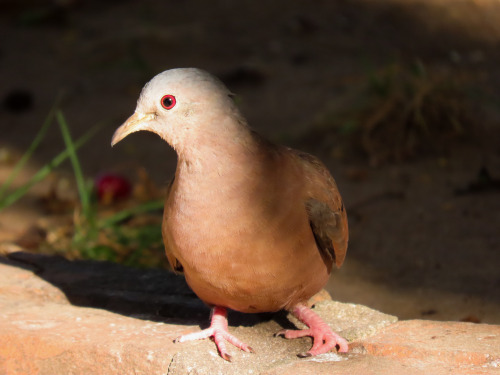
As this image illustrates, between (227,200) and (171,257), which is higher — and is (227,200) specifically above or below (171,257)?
above

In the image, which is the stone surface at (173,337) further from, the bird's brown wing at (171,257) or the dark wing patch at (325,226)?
the dark wing patch at (325,226)

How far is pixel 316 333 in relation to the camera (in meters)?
3.21

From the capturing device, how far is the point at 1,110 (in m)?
7.87

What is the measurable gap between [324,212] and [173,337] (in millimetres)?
875

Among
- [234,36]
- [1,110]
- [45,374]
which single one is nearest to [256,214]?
[45,374]

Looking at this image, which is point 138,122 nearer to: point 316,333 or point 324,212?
point 324,212

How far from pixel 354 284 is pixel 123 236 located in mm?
1649

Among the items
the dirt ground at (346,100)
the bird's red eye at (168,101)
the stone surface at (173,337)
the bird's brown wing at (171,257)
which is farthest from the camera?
the dirt ground at (346,100)

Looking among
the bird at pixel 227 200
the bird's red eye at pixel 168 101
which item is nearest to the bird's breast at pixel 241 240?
the bird at pixel 227 200

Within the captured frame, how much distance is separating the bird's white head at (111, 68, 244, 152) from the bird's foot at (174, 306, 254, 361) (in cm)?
82

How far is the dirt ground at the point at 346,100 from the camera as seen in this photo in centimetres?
478

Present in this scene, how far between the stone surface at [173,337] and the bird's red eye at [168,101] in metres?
1.03

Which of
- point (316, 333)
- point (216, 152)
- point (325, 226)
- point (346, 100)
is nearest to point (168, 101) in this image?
point (216, 152)

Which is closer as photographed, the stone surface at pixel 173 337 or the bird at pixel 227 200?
the bird at pixel 227 200
